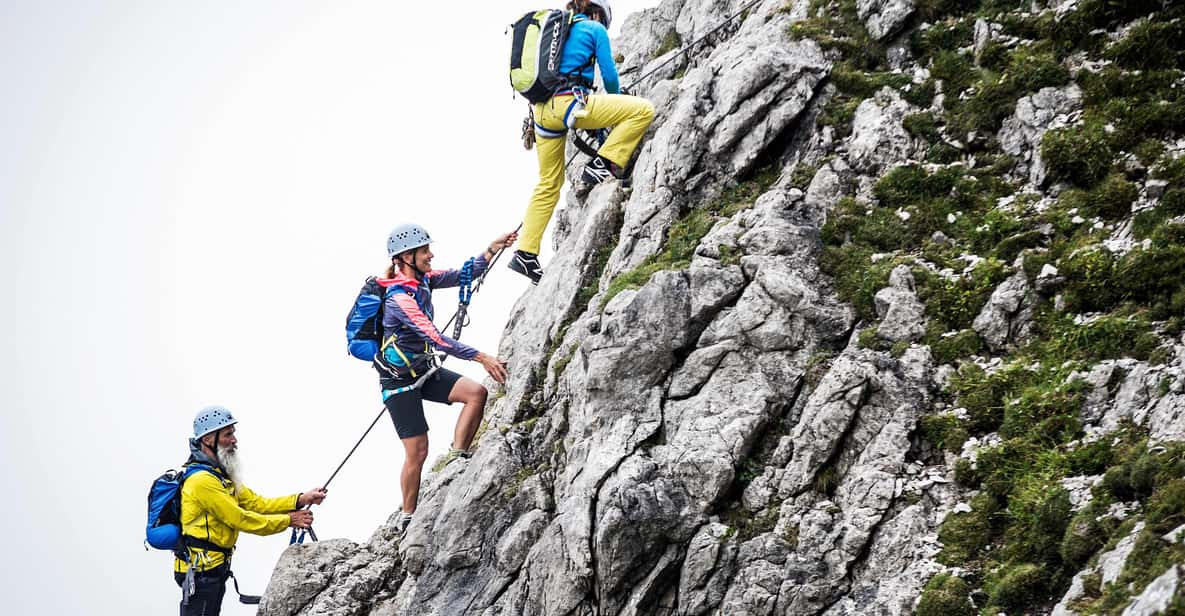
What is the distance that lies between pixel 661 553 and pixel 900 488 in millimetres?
3063

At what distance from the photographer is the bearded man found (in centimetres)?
1460

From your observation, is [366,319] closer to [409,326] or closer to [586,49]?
[409,326]

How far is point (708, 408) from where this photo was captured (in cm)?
1234

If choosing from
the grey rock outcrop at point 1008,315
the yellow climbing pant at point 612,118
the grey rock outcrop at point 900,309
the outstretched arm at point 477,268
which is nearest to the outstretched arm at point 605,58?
the yellow climbing pant at point 612,118

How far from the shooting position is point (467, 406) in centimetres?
1625

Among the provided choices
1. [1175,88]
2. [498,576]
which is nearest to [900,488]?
[498,576]

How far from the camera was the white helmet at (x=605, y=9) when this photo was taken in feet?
60.3

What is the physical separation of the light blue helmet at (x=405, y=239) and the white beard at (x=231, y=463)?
4313 mm

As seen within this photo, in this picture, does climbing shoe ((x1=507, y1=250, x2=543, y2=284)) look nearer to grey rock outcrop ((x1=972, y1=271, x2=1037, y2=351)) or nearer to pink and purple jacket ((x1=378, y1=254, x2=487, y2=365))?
pink and purple jacket ((x1=378, y1=254, x2=487, y2=365))

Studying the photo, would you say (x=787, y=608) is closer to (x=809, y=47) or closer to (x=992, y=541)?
(x=992, y=541)

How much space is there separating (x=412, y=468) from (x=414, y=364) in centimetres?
188

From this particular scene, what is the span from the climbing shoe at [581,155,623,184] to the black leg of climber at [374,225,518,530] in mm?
3786

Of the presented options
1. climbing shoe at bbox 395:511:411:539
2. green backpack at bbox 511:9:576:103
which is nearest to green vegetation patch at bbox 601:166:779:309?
green backpack at bbox 511:9:576:103

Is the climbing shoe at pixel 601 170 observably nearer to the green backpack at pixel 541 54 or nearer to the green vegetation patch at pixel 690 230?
the green backpack at pixel 541 54
